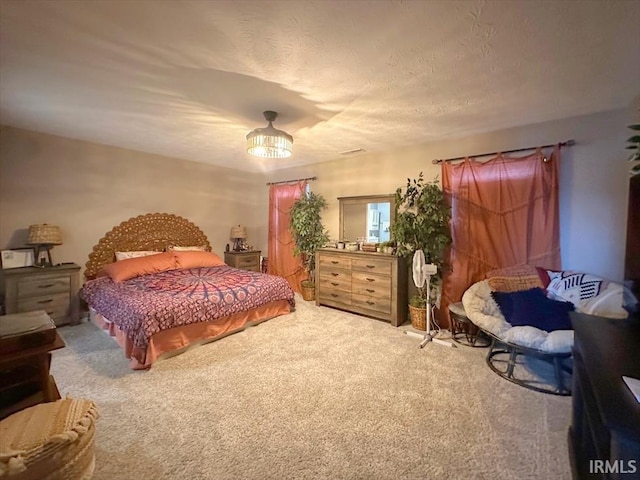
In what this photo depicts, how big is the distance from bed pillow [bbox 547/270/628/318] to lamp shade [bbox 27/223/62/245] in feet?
17.8

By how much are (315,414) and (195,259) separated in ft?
10.5

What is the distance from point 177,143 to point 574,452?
4737mm

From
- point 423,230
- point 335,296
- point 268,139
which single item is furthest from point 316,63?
point 335,296

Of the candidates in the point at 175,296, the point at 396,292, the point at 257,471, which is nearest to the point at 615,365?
the point at 257,471

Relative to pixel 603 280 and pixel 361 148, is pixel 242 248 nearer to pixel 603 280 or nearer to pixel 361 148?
pixel 361 148

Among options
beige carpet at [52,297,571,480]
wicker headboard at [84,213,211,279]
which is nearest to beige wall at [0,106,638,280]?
wicker headboard at [84,213,211,279]

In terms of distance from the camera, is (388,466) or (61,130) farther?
(61,130)

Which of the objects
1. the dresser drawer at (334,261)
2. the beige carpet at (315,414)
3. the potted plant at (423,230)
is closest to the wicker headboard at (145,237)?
the beige carpet at (315,414)

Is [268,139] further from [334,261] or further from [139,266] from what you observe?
[139,266]

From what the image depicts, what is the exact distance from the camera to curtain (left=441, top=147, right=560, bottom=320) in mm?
2807

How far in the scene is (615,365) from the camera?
1136 mm

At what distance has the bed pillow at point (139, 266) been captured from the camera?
11.6ft

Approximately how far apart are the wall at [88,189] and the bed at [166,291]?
0.22 m

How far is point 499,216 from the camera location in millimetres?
3053
